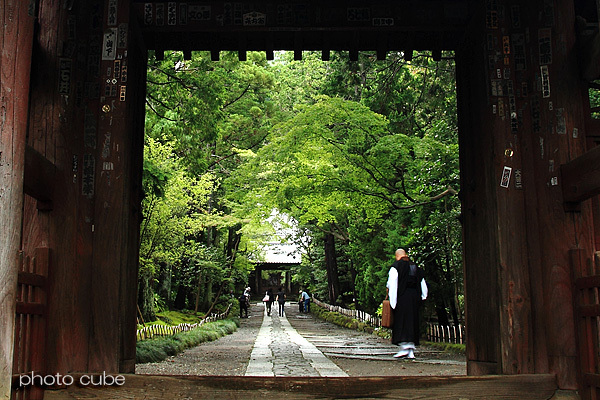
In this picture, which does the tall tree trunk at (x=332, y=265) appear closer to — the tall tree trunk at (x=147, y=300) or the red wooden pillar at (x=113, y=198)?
the tall tree trunk at (x=147, y=300)

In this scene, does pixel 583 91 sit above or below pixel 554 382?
above

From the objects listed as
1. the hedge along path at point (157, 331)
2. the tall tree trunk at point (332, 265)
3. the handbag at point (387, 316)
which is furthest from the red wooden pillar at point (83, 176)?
the tall tree trunk at point (332, 265)

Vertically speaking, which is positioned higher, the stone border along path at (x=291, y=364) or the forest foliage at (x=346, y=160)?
the forest foliage at (x=346, y=160)

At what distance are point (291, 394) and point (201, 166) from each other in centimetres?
926

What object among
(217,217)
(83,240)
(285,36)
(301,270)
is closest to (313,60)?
(217,217)

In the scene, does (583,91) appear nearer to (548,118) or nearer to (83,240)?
(548,118)

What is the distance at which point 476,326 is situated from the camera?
20.5ft

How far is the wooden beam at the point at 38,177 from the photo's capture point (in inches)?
171

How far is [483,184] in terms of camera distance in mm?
5859

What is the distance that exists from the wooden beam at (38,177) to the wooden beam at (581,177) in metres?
4.28

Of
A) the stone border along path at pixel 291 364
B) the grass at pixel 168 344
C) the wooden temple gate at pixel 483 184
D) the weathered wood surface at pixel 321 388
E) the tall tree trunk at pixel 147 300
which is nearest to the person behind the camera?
the weathered wood surface at pixel 321 388

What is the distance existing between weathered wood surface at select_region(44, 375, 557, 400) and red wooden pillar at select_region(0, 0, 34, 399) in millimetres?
1615

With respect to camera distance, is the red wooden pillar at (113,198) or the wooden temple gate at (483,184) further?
the red wooden pillar at (113,198)

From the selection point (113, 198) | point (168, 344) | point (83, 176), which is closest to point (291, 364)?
point (168, 344)
